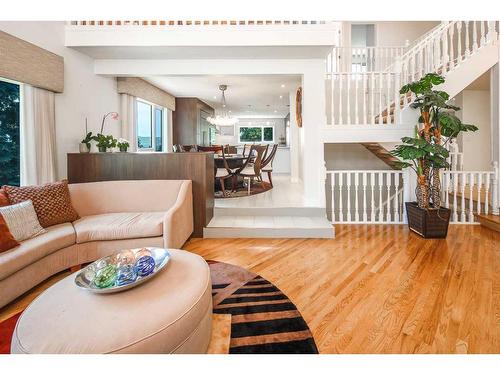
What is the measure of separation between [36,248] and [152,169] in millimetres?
1719

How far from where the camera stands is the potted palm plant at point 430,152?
3562 millimetres

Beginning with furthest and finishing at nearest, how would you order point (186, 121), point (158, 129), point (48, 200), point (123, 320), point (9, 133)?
1. point (186, 121)
2. point (158, 129)
3. point (9, 133)
4. point (48, 200)
5. point (123, 320)

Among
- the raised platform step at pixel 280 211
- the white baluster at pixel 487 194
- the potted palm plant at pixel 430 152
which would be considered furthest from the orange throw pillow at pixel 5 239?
the white baluster at pixel 487 194

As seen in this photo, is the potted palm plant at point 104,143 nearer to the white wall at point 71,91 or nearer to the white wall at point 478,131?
the white wall at point 71,91

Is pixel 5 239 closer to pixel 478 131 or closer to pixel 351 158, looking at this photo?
pixel 351 158

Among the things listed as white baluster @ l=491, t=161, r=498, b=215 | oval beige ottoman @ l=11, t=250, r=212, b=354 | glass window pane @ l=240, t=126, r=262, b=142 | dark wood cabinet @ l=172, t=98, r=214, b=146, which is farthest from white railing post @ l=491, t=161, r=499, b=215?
glass window pane @ l=240, t=126, r=262, b=142

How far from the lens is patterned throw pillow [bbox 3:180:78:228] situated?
2572 millimetres

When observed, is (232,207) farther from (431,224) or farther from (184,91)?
(184,91)

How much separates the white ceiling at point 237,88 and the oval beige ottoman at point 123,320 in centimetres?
411

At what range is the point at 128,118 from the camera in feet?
17.5

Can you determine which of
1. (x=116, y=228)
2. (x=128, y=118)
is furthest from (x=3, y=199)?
(x=128, y=118)

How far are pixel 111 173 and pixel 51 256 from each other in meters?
1.55

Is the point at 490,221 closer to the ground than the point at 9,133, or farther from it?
closer to the ground

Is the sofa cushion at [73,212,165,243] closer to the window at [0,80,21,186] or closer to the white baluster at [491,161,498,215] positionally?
the window at [0,80,21,186]
